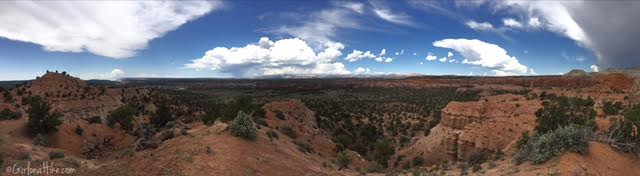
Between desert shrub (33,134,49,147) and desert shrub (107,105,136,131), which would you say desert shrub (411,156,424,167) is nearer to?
desert shrub (107,105,136,131)

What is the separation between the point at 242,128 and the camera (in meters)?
20.1

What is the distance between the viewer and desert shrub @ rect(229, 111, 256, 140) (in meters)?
20.0

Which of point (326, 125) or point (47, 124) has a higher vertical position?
point (47, 124)

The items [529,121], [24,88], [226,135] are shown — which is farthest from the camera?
[24,88]

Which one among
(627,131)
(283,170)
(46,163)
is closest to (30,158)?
(46,163)

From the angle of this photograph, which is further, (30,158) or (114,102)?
(114,102)

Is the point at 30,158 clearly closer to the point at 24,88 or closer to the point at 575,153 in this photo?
the point at 575,153

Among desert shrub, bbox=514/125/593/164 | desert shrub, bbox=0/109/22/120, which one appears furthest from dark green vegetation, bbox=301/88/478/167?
desert shrub, bbox=0/109/22/120

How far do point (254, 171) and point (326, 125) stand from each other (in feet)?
105

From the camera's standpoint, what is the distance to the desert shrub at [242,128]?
20031 millimetres

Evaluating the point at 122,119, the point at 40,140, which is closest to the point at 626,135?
the point at 40,140

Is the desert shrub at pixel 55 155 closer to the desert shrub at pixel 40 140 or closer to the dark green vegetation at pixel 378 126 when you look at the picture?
the desert shrub at pixel 40 140

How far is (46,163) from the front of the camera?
15.2 m

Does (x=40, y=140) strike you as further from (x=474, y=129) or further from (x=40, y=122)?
(x=474, y=129)
